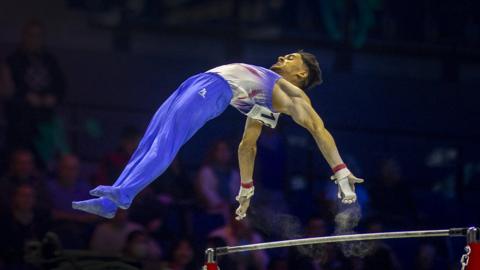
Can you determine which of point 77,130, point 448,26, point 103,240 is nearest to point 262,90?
point 103,240

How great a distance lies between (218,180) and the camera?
11484 millimetres

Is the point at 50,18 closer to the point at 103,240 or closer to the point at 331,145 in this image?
the point at 103,240

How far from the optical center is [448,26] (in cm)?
1354

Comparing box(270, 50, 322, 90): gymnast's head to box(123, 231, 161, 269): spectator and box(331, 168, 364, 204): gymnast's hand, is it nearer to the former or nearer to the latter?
box(331, 168, 364, 204): gymnast's hand

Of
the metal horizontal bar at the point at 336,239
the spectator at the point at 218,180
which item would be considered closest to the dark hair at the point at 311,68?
the metal horizontal bar at the point at 336,239

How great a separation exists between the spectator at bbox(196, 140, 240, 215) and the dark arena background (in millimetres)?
14

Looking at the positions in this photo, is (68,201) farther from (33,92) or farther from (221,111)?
(221,111)

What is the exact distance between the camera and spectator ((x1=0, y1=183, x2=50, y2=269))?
404 inches

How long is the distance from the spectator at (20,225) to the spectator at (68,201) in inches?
8.8

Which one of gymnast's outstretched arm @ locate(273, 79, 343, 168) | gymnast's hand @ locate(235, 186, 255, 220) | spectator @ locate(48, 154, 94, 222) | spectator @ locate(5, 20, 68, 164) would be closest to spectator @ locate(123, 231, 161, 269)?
spectator @ locate(48, 154, 94, 222)

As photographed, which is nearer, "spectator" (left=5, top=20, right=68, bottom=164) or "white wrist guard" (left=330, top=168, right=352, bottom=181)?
"white wrist guard" (left=330, top=168, right=352, bottom=181)

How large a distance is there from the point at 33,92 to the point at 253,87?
12.0ft

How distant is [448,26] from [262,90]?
5874mm

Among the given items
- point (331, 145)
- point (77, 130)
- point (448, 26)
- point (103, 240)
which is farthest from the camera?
point (448, 26)
